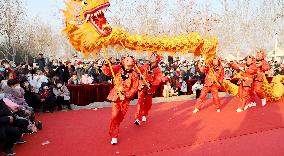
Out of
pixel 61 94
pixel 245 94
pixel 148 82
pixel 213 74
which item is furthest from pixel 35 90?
pixel 245 94

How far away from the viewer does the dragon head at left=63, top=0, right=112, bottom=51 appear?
562 cm

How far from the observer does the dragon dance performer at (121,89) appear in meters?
5.77

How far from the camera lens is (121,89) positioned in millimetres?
5918

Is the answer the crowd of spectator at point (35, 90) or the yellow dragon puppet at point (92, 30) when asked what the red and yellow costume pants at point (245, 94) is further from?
the yellow dragon puppet at point (92, 30)

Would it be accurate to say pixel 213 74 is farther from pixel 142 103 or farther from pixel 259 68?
pixel 142 103

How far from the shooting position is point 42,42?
3838 cm

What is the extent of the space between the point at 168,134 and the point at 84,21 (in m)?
2.52

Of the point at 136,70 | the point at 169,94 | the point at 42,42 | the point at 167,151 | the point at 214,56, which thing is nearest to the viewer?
the point at 167,151

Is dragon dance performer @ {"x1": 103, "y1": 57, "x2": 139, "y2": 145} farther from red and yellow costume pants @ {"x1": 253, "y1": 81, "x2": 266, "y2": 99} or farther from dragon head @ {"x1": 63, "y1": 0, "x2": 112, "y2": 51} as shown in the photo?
red and yellow costume pants @ {"x1": 253, "y1": 81, "x2": 266, "y2": 99}

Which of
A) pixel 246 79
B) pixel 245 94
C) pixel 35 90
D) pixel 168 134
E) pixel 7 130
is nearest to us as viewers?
pixel 7 130

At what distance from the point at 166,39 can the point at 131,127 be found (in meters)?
1.94

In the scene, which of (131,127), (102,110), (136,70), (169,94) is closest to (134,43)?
(136,70)

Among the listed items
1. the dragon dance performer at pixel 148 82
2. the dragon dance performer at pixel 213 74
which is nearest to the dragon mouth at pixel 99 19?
the dragon dance performer at pixel 148 82

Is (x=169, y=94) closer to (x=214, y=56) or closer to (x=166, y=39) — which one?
(x=214, y=56)
